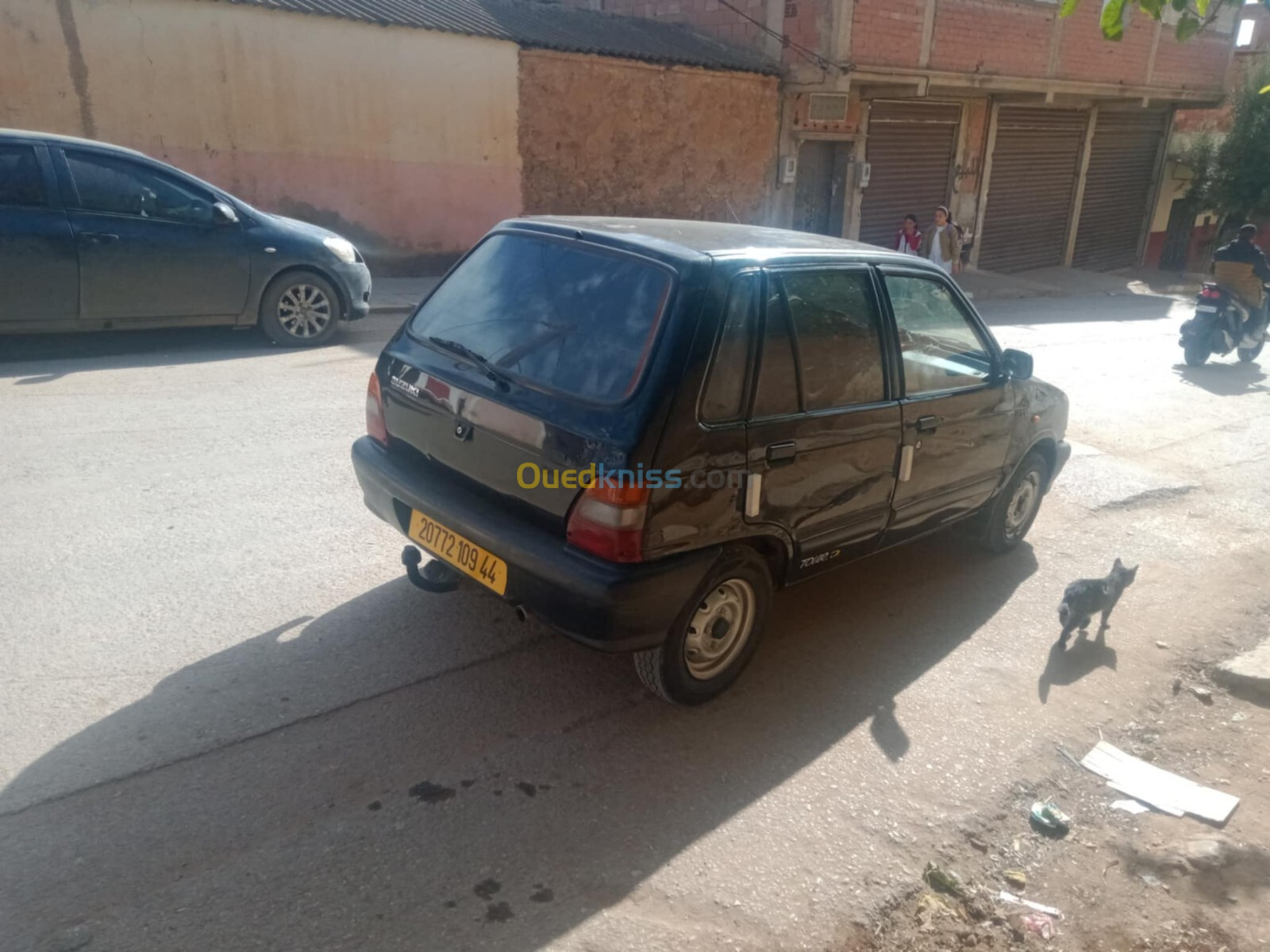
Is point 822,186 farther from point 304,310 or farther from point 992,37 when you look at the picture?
point 304,310

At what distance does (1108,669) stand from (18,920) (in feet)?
13.5

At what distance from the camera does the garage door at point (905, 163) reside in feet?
58.5

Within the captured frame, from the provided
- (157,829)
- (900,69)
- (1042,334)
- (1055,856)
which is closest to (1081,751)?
(1055,856)

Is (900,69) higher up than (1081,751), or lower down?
higher up

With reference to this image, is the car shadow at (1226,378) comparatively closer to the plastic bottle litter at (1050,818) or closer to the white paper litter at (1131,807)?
the white paper litter at (1131,807)

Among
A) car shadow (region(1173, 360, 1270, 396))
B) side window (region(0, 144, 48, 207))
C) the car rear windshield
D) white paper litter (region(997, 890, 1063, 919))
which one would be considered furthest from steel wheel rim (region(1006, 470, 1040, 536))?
side window (region(0, 144, 48, 207))

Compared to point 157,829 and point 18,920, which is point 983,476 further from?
point 18,920

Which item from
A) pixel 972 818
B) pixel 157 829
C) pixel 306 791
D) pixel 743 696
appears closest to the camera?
pixel 157 829

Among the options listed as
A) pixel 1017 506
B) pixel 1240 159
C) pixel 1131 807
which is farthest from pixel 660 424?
pixel 1240 159

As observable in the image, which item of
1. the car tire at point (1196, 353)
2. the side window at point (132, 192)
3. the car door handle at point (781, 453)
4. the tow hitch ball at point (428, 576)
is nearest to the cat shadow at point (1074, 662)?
the car door handle at point (781, 453)

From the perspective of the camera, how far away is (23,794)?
2859mm

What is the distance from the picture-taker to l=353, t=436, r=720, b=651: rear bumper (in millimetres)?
3072

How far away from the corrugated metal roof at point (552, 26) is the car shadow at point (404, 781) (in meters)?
10.5

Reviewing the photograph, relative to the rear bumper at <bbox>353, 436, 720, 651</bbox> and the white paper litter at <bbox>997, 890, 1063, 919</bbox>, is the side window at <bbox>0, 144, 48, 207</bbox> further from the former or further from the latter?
the white paper litter at <bbox>997, 890, 1063, 919</bbox>
